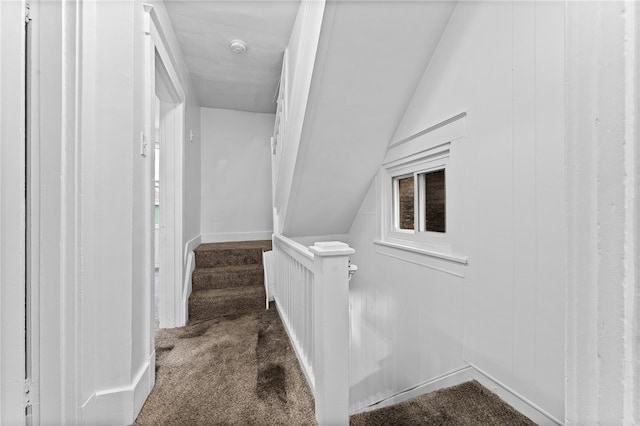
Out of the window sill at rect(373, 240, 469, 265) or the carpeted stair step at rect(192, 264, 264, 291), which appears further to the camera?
the carpeted stair step at rect(192, 264, 264, 291)

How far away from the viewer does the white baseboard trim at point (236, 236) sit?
157 inches

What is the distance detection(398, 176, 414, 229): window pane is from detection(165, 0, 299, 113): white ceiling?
1603 millimetres

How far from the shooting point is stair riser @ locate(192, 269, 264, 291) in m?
2.79

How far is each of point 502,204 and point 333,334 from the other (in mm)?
1021

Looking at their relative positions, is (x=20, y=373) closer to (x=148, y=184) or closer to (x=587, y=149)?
(x=148, y=184)

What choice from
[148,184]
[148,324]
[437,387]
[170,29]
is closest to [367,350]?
[437,387]

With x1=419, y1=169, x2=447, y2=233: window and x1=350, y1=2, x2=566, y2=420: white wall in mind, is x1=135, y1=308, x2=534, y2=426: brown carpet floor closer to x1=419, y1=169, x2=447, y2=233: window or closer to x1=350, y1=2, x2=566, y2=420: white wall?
x1=350, y1=2, x2=566, y2=420: white wall

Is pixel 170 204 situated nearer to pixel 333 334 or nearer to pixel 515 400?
pixel 333 334

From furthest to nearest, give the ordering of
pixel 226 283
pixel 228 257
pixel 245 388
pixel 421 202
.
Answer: pixel 228 257
pixel 226 283
pixel 421 202
pixel 245 388

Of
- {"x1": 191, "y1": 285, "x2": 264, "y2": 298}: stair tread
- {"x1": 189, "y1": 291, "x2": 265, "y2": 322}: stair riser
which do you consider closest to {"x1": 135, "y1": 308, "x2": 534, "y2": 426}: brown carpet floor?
{"x1": 189, "y1": 291, "x2": 265, "y2": 322}: stair riser

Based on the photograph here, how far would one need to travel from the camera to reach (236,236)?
4.13 meters

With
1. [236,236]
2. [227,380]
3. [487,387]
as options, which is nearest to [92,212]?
[227,380]

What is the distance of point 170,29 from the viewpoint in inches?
84.2

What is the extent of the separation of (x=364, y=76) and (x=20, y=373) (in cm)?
200
